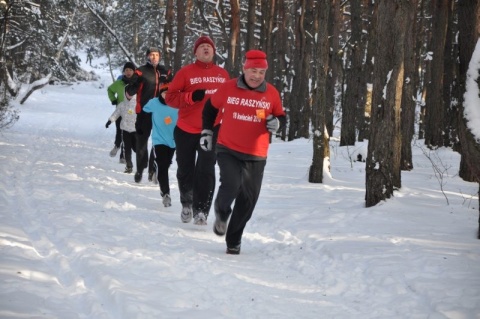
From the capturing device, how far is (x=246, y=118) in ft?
17.1

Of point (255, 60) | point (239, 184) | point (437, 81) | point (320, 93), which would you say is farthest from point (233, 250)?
point (437, 81)

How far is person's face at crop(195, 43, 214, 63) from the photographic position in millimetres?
6547

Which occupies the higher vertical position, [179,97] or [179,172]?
[179,97]

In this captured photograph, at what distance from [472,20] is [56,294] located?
758cm

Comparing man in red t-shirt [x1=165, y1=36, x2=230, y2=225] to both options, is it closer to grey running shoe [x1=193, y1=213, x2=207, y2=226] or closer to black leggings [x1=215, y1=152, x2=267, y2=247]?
grey running shoe [x1=193, y1=213, x2=207, y2=226]

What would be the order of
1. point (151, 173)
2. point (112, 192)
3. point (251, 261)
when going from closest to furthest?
point (251, 261) → point (112, 192) → point (151, 173)

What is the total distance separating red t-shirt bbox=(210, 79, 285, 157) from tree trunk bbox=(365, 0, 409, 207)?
2.28 metres

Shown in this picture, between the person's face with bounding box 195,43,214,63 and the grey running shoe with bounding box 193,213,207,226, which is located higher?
the person's face with bounding box 195,43,214,63

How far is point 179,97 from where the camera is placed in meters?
6.63

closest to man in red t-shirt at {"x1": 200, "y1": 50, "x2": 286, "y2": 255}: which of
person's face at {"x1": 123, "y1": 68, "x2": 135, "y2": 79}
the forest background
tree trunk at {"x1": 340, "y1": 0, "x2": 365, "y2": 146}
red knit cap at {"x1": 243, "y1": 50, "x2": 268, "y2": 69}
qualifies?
red knit cap at {"x1": 243, "y1": 50, "x2": 268, "y2": 69}

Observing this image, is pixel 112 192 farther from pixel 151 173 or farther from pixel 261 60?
pixel 261 60

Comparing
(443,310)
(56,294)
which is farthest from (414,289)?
(56,294)

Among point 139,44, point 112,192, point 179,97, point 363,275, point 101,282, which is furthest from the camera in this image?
point 139,44

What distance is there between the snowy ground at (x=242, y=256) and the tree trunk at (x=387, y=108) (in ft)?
1.02
